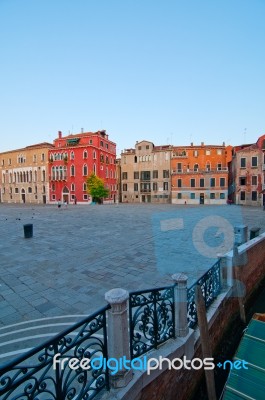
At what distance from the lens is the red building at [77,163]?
37250 millimetres

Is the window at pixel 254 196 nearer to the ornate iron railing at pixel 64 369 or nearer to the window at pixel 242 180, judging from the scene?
the window at pixel 242 180

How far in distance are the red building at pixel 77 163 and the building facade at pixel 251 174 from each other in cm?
2365

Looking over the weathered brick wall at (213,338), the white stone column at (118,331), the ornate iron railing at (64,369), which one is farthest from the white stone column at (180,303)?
the ornate iron railing at (64,369)

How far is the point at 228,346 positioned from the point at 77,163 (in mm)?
36343

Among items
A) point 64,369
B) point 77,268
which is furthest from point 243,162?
point 64,369

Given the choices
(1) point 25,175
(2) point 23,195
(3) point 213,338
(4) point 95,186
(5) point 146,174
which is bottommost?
(3) point 213,338

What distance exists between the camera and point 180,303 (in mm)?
3252

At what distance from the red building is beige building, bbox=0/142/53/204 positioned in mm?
1943

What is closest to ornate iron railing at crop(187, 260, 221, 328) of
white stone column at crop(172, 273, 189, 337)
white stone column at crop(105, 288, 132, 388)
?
white stone column at crop(172, 273, 189, 337)

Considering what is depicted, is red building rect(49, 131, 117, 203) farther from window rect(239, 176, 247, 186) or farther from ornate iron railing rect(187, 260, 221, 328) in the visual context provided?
ornate iron railing rect(187, 260, 221, 328)

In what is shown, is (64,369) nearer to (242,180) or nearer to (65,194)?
(242,180)

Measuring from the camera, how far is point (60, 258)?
7.43m

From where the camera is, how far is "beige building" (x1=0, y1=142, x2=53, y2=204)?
→ 41.3 meters

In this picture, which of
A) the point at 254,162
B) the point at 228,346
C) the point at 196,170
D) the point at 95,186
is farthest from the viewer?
the point at 196,170
